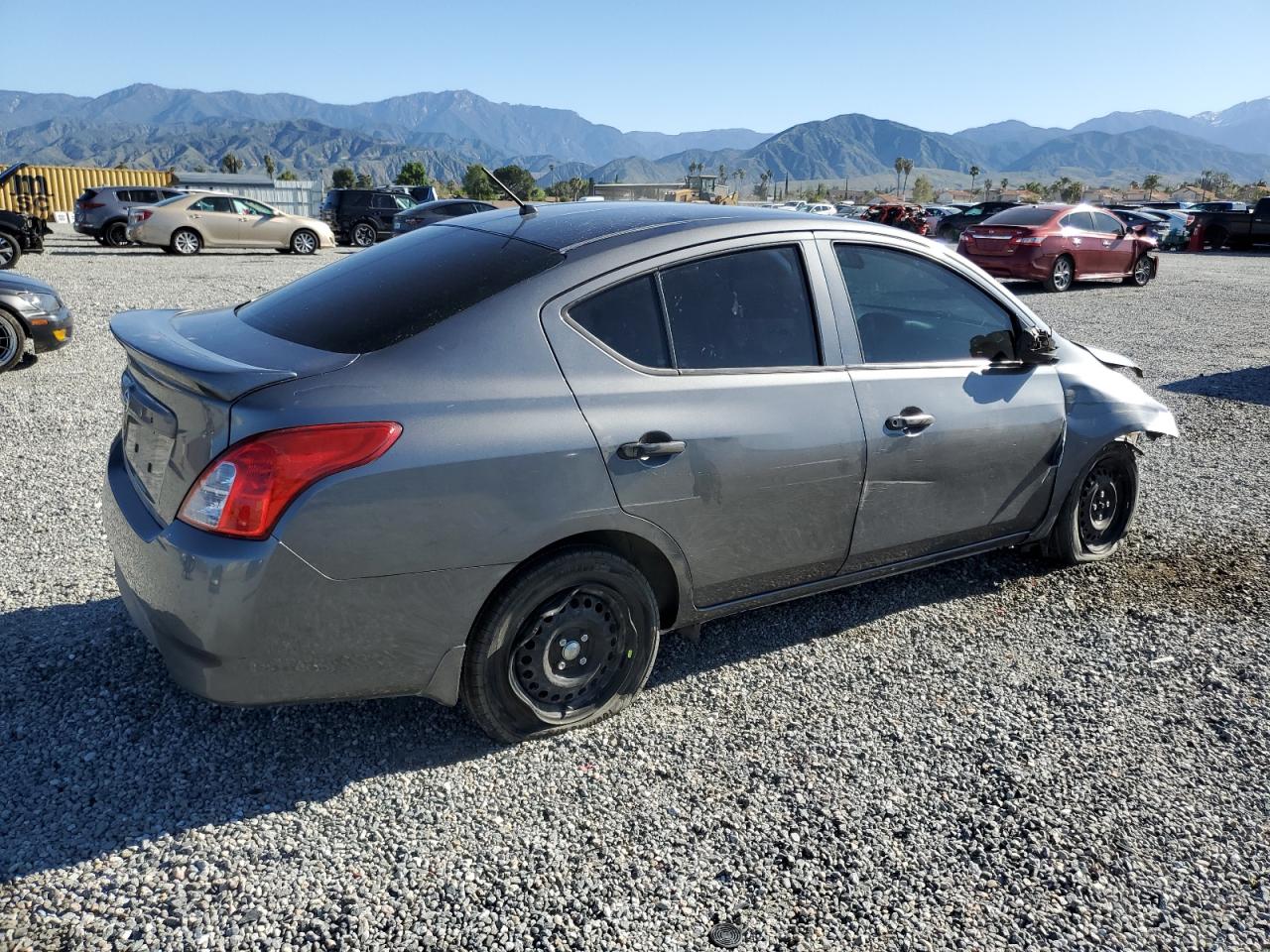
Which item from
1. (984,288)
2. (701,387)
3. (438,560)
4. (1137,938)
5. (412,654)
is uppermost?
(984,288)

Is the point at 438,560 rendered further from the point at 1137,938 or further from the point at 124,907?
the point at 1137,938

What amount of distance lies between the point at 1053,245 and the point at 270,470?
17.6 meters

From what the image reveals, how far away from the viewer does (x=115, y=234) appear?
932 inches

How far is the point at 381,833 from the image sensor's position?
2711 mm

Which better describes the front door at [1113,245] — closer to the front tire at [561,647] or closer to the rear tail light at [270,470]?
the front tire at [561,647]

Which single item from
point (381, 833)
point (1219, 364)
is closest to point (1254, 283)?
point (1219, 364)

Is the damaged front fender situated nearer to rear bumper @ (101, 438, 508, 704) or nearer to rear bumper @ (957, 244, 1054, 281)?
rear bumper @ (101, 438, 508, 704)

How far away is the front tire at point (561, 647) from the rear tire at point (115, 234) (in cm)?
2439

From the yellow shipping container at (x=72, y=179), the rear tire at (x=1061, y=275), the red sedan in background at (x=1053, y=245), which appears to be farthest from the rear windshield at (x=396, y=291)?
the yellow shipping container at (x=72, y=179)

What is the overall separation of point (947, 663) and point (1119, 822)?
1.00 meters

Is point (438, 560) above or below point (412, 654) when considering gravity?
above

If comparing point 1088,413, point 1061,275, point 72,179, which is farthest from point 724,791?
point 72,179

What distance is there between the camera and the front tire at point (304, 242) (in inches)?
923

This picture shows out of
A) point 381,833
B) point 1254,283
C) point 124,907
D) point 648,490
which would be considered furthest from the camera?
point 1254,283
